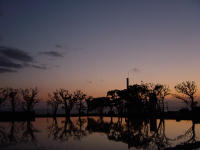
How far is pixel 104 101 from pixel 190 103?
29.8 m

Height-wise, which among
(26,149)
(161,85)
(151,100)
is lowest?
(26,149)

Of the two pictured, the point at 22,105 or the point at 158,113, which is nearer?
the point at 158,113

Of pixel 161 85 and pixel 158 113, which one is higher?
pixel 161 85

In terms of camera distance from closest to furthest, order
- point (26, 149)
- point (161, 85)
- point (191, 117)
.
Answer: point (26, 149) < point (191, 117) < point (161, 85)

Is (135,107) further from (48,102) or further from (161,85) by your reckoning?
(48,102)

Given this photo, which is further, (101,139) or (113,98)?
(113,98)

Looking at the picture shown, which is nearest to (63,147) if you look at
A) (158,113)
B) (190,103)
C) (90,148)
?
(90,148)

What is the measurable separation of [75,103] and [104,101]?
1027cm

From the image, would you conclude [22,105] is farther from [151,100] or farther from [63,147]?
[63,147]

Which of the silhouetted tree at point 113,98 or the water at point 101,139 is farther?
the silhouetted tree at point 113,98

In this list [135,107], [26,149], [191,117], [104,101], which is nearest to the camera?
[26,149]

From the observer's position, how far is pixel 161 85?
63.4 m

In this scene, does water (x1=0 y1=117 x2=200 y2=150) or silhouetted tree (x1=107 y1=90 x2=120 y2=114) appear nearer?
water (x1=0 y1=117 x2=200 y2=150)

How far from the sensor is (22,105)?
69188mm
